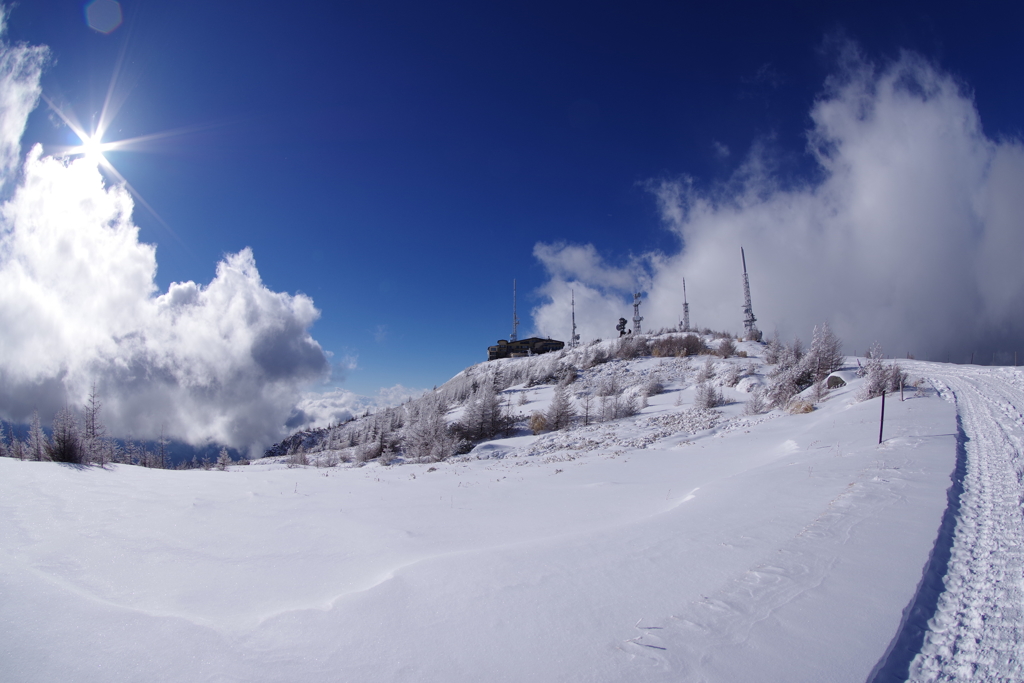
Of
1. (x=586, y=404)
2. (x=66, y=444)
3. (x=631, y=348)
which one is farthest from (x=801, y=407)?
(x=66, y=444)

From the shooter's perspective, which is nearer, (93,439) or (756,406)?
(93,439)

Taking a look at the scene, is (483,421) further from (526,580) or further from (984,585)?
(984,585)

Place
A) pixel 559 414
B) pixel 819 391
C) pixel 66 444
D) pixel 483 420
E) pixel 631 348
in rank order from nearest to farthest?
pixel 66 444
pixel 819 391
pixel 559 414
pixel 483 420
pixel 631 348

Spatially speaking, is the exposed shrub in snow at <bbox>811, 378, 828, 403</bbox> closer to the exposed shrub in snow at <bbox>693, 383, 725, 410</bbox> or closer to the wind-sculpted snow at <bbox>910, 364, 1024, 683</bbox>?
the exposed shrub in snow at <bbox>693, 383, 725, 410</bbox>

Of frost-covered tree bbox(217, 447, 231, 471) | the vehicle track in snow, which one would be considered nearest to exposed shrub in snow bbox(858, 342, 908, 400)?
the vehicle track in snow

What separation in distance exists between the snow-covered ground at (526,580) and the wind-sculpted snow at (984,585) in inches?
0.8

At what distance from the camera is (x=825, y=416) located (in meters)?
13.9

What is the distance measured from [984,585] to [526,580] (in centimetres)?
389

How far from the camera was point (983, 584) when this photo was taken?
11.2ft

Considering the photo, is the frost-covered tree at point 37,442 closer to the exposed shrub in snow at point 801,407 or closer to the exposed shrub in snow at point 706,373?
the exposed shrub in snow at point 801,407

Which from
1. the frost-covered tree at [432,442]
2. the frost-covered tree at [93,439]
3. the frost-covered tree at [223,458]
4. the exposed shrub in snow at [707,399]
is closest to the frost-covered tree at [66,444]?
the frost-covered tree at [93,439]

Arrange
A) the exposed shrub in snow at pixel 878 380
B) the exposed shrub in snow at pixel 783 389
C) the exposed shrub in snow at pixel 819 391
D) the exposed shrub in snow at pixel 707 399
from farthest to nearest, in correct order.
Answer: the exposed shrub in snow at pixel 707 399 → the exposed shrub in snow at pixel 783 389 → the exposed shrub in snow at pixel 819 391 → the exposed shrub in snow at pixel 878 380

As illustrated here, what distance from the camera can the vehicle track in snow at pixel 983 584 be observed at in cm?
251

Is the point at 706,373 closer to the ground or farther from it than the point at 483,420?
farther from it
